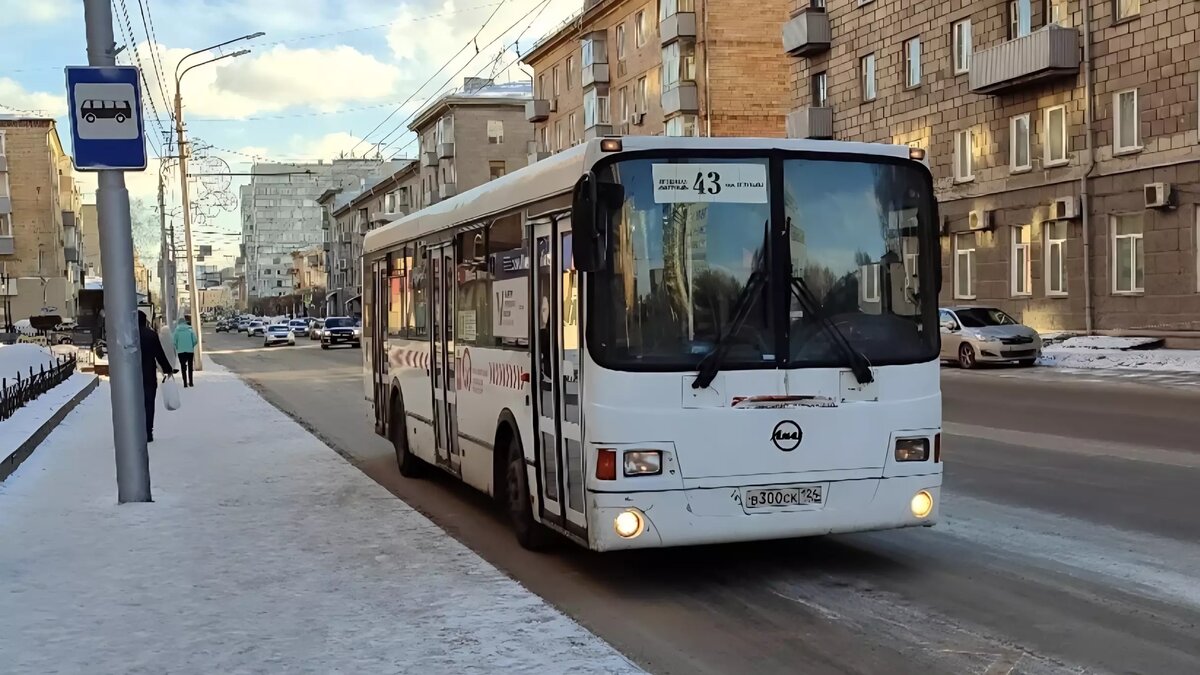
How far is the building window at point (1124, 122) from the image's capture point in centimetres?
3082

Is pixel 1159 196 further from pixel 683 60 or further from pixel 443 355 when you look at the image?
pixel 683 60

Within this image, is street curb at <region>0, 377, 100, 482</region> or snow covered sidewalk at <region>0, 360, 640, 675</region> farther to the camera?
street curb at <region>0, 377, 100, 482</region>

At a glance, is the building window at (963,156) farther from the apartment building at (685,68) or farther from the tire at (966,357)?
the apartment building at (685,68)

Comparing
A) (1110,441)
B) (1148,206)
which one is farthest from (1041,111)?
(1110,441)

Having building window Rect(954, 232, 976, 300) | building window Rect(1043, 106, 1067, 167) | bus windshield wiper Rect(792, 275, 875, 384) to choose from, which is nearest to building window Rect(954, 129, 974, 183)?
building window Rect(954, 232, 976, 300)

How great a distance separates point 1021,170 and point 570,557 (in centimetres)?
2972

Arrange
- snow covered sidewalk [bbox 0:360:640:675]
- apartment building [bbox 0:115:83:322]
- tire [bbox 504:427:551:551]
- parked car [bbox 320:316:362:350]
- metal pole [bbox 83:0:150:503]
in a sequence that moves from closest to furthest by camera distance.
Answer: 1. snow covered sidewalk [bbox 0:360:640:675]
2. tire [bbox 504:427:551:551]
3. metal pole [bbox 83:0:150:503]
4. parked car [bbox 320:316:362:350]
5. apartment building [bbox 0:115:83:322]

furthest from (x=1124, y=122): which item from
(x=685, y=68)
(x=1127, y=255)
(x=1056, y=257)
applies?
(x=685, y=68)

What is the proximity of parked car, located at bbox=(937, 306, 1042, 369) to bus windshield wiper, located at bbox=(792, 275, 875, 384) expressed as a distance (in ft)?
69.7

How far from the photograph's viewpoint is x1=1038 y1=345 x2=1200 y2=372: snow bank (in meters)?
26.1

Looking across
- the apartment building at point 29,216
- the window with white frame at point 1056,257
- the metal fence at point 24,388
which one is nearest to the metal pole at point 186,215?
the metal fence at point 24,388

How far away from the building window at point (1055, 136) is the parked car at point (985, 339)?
610 centimetres

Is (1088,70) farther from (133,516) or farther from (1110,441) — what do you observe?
(133,516)

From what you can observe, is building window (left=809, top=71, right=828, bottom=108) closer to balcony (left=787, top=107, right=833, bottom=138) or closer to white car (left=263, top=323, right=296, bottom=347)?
balcony (left=787, top=107, right=833, bottom=138)
